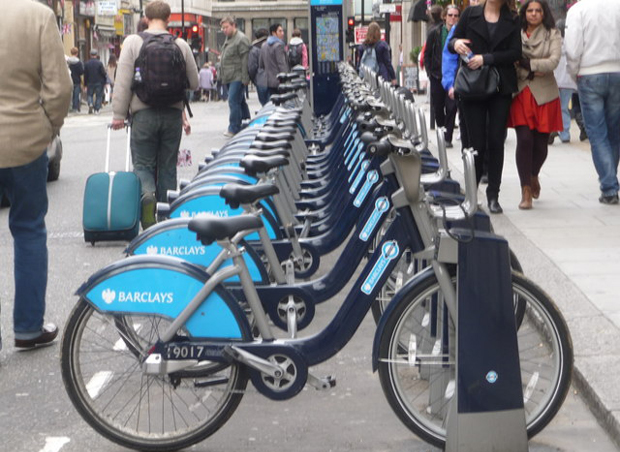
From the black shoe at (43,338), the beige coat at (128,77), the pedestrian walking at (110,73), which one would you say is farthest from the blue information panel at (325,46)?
the pedestrian walking at (110,73)

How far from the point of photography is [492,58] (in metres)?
9.44

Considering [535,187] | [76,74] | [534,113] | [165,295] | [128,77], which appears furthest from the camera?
[76,74]

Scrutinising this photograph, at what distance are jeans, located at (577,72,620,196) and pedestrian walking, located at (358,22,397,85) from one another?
9849mm

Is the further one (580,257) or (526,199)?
(526,199)

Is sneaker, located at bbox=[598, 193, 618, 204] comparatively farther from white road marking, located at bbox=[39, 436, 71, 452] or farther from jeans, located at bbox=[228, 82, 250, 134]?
jeans, located at bbox=[228, 82, 250, 134]

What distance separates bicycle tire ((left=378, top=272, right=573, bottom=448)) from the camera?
14.5ft

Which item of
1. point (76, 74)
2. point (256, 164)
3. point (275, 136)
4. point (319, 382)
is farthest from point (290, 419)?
point (76, 74)

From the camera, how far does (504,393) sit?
4.36 metres

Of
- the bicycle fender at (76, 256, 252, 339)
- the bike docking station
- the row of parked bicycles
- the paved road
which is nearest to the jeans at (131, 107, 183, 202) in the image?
the paved road

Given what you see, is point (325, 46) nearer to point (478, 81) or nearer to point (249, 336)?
point (478, 81)

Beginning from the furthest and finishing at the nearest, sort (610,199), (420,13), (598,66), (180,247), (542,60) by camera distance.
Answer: (420,13) < (610,199) < (598,66) < (542,60) < (180,247)

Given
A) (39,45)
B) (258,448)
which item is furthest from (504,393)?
(39,45)

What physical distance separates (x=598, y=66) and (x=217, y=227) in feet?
21.4

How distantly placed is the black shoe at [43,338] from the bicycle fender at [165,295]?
70.2 inches
